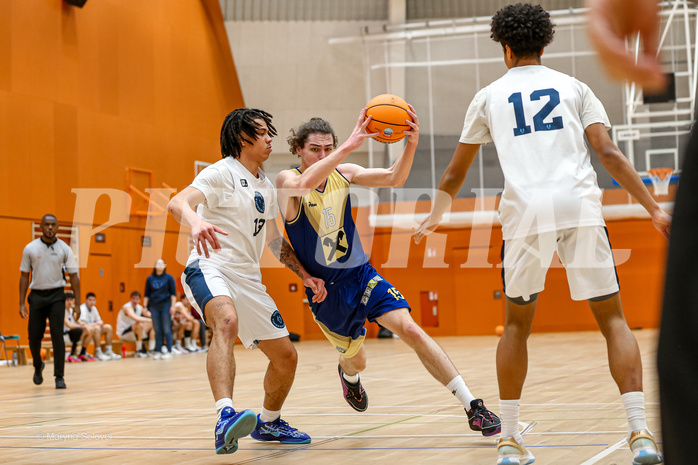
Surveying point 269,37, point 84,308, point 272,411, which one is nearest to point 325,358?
point 84,308

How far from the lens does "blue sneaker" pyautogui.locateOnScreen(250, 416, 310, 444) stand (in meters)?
4.62

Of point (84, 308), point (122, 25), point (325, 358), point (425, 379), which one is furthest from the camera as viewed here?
point (122, 25)

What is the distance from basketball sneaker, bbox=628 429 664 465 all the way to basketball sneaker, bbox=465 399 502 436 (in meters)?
1.10

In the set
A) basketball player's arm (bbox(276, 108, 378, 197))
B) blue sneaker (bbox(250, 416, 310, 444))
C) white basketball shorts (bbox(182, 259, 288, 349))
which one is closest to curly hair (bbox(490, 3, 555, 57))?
basketball player's arm (bbox(276, 108, 378, 197))

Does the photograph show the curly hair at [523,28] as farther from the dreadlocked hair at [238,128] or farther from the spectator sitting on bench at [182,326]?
the spectator sitting on bench at [182,326]

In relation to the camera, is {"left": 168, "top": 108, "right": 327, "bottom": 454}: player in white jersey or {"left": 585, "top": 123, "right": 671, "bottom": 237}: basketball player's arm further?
{"left": 168, "top": 108, "right": 327, "bottom": 454}: player in white jersey

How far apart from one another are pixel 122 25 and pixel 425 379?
1505 cm

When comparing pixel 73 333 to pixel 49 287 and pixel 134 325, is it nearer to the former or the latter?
pixel 134 325

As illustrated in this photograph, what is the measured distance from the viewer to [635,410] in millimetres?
3242

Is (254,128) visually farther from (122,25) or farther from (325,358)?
(122,25)

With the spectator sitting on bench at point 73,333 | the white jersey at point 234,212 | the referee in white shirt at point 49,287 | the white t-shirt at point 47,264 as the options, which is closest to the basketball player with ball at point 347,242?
the white jersey at point 234,212

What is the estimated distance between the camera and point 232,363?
4.06 meters

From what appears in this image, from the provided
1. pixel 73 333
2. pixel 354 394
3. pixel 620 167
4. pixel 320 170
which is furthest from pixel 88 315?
pixel 620 167

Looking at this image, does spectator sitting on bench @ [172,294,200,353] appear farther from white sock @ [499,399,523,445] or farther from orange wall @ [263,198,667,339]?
white sock @ [499,399,523,445]
